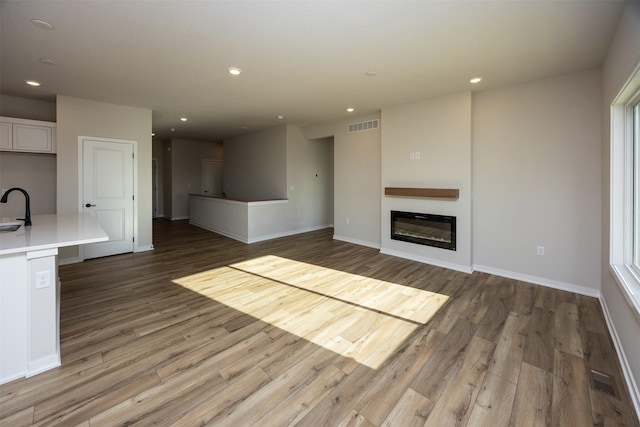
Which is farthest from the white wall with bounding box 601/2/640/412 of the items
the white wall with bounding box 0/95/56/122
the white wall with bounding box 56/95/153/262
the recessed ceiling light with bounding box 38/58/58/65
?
the white wall with bounding box 0/95/56/122

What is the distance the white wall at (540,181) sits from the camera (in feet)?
10.8

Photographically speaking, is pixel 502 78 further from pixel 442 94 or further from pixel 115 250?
pixel 115 250

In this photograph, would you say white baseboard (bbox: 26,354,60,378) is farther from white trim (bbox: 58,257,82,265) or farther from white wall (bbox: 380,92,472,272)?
white wall (bbox: 380,92,472,272)

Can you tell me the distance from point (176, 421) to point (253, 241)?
180 inches

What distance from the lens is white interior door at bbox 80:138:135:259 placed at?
4.66 metres

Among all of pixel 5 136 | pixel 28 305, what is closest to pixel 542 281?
pixel 28 305

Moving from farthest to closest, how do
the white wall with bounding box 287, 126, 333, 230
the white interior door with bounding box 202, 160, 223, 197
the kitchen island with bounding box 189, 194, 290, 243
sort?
the white interior door with bounding box 202, 160, 223, 197
the white wall with bounding box 287, 126, 333, 230
the kitchen island with bounding box 189, 194, 290, 243

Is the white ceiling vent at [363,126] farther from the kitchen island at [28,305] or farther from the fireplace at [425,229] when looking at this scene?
the kitchen island at [28,305]

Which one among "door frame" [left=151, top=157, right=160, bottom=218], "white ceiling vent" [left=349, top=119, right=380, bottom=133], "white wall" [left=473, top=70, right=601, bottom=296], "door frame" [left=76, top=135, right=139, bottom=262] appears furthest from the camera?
"door frame" [left=151, top=157, right=160, bottom=218]

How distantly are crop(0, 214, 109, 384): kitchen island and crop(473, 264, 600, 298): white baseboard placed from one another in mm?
4597

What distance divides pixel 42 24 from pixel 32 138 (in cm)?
290

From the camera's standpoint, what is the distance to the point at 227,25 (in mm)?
2396

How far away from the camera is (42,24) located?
237 centimetres

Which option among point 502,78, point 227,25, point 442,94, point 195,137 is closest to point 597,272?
point 502,78
